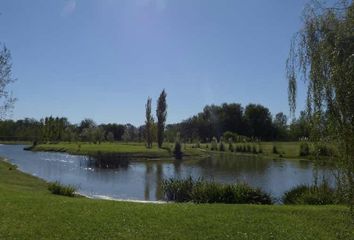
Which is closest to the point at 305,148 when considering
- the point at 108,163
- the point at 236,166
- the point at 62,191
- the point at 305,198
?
the point at 305,198

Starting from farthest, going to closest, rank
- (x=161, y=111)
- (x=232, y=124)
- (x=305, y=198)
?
(x=232, y=124) → (x=161, y=111) → (x=305, y=198)

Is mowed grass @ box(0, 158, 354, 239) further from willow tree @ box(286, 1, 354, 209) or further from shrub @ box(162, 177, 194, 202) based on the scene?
shrub @ box(162, 177, 194, 202)

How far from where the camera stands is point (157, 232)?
1201cm

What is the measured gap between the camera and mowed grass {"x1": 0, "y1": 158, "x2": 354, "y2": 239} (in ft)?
38.7

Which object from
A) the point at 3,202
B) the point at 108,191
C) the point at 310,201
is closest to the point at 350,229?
the point at 310,201

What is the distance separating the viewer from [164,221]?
13203mm

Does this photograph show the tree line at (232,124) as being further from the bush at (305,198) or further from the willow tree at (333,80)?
the willow tree at (333,80)

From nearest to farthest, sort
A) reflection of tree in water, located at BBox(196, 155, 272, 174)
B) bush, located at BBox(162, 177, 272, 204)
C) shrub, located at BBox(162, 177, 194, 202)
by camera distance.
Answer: bush, located at BBox(162, 177, 272, 204)
shrub, located at BBox(162, 177, 194, 202)
reflection of tree in water, located at BBox(196, 155, 272, 174)

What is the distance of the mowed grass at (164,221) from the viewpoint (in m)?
11.8

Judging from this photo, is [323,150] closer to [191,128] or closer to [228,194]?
[228,194]

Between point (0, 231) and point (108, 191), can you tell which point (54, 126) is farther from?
point (0, 231)

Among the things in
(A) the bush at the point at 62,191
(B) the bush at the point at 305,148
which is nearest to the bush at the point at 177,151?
(B) the bush at the point at 305,148

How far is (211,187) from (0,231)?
1058cm

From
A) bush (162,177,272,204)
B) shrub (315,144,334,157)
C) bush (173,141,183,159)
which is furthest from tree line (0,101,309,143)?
shrub (315,144,334,157)
